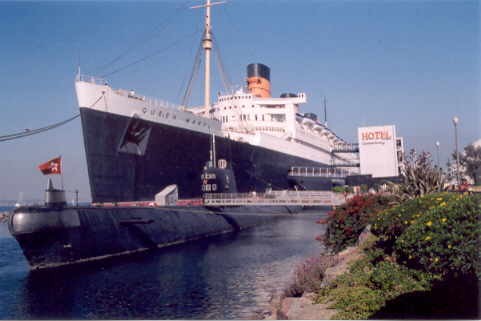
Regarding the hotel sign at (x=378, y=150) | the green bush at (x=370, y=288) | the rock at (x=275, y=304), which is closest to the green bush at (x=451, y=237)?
the green bush at (x=370, y=288)

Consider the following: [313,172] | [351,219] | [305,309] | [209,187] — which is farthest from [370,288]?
[313,172]

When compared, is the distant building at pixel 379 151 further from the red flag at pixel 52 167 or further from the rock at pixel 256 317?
the rock at pixel 256 317

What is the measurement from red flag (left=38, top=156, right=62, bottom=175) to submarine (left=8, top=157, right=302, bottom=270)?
0.60 m

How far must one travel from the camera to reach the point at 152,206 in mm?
24625

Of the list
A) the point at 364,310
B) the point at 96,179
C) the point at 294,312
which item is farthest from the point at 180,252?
the point at 364,310

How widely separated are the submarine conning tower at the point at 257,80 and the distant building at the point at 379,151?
15065mm

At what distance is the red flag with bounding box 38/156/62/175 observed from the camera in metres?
18.4

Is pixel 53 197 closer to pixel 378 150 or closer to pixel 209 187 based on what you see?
pixel 209 187

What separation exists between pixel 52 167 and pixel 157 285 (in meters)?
7.81

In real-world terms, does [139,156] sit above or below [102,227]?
above

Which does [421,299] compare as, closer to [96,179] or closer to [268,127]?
[96,179]

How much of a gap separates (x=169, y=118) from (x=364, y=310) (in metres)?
24.9

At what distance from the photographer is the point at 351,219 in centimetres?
1622

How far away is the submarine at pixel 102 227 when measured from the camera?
1755 centimetres
